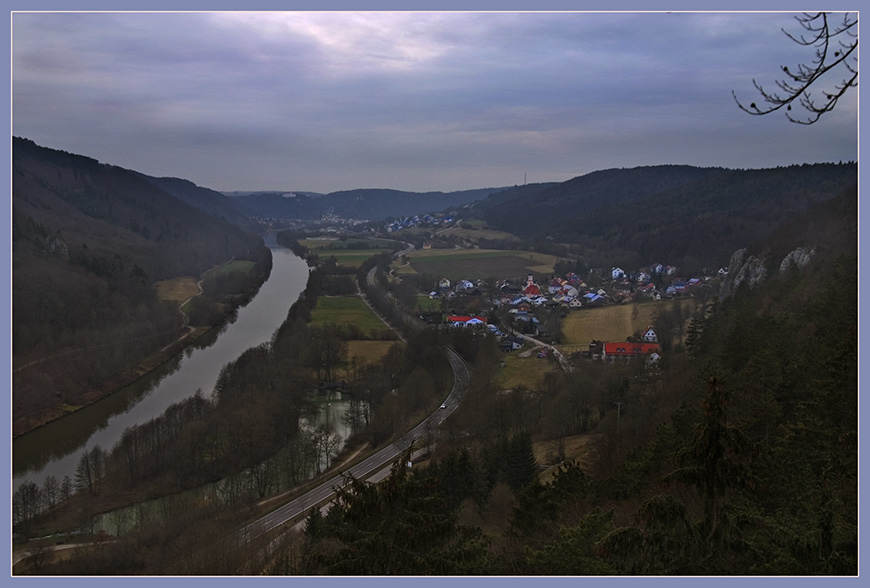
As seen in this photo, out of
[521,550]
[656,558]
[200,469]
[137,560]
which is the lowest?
[200,469]

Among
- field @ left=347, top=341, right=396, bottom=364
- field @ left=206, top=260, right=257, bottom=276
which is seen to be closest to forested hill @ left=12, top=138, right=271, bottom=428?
field @ left=206, top=260, right=257, bottom=276

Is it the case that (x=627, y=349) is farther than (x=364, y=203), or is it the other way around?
(x=364, y=203)

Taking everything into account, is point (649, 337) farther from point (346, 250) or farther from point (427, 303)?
point (346, 250)

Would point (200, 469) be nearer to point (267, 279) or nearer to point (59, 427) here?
point (59, 427)

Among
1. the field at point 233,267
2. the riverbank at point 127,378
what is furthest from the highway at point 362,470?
the field at point 233,267

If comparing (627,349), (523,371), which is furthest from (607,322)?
(523,371)

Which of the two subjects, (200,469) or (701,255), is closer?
(200,469)

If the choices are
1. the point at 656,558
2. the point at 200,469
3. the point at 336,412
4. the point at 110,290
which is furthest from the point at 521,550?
the point at 110,290

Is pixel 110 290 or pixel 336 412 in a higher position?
pixel 110 290
